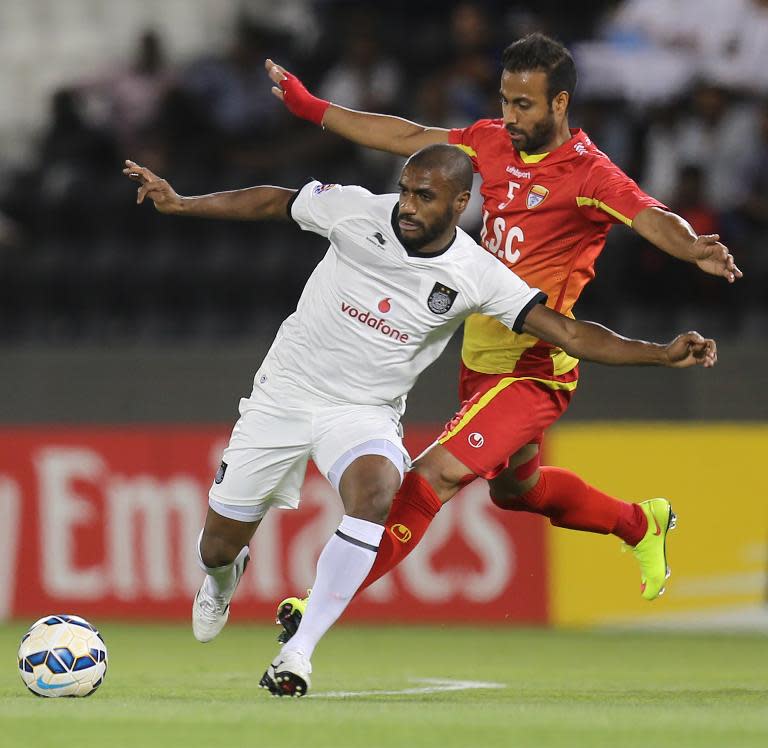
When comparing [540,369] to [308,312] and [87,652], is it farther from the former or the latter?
[87,652]

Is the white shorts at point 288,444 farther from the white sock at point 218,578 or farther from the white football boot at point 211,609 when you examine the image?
the white football boot at point 211,609

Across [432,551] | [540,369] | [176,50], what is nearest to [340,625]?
A: [432,551]

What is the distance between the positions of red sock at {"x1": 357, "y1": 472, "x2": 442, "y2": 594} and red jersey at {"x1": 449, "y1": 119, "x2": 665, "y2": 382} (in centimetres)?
67

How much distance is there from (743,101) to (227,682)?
21.2ft

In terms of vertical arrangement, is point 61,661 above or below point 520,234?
below

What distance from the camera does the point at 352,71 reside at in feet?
41.6

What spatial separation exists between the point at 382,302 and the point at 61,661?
5.96 ft

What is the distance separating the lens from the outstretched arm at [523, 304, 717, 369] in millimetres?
6051

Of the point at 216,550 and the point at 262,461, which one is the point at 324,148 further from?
the point at 262,461

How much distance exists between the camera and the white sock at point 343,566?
19.7ft

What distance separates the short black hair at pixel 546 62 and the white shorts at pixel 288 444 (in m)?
1.47

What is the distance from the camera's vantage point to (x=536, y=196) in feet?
22.0

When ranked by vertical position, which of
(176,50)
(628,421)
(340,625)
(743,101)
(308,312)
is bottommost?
(340,625)

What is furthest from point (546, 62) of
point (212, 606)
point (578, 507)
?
point (212, 606)
